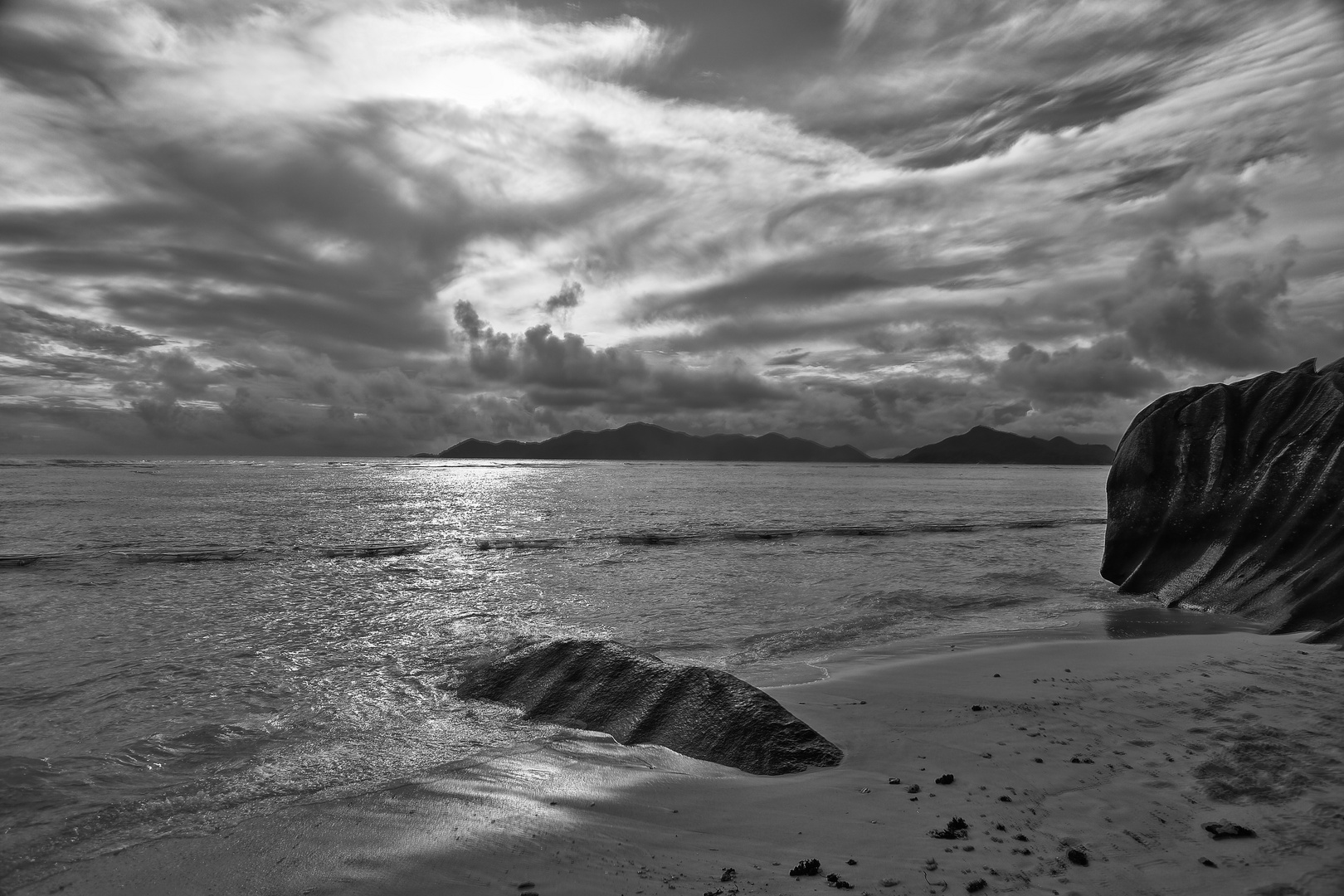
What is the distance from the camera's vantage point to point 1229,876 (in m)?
3.70

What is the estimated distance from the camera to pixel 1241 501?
1218 cm

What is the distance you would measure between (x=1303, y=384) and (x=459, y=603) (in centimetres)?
1704

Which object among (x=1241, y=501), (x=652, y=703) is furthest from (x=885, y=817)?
(x=1241, y=501)

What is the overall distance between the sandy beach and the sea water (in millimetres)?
734

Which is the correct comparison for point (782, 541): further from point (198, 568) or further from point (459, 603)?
point (198, 568)

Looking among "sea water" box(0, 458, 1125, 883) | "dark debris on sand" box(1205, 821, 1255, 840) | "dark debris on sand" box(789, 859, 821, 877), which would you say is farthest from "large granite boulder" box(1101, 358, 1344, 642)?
"dark debris on sand" box(789, 859, 821, 877)

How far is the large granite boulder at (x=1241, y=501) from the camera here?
10.6 meters

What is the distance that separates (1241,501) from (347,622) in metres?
16.3

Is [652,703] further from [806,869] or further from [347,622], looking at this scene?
[347,622]

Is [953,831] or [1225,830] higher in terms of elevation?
[1225,830]

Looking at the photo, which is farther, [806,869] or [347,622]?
[347,622]

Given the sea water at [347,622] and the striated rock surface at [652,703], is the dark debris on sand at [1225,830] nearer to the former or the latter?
the striated rock surface at [652,703]

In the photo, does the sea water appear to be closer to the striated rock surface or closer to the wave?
the wave

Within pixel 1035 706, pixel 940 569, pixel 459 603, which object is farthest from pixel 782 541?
Result: pixel 1035 706
